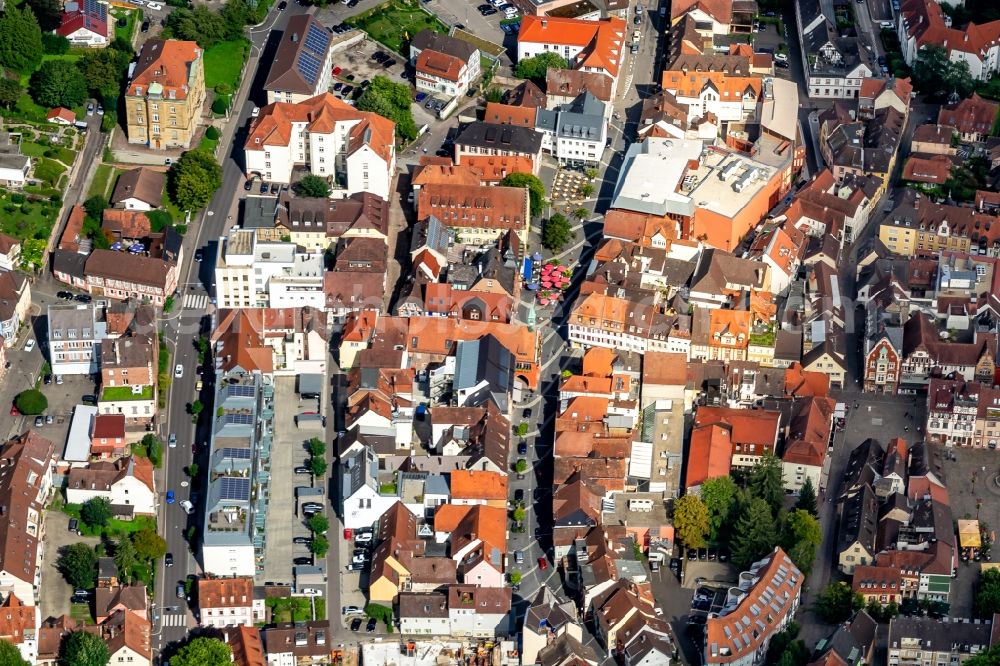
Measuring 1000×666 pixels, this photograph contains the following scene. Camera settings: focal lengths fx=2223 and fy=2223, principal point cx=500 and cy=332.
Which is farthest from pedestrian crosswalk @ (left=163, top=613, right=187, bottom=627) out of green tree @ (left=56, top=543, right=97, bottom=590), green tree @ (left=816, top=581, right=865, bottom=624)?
green tree @ (left=816, top=581, right=865, bottom=624)

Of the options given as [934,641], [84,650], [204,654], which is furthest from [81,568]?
[934,641]

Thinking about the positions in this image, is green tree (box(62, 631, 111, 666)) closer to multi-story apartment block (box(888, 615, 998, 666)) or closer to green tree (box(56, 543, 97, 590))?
green tree (box(56, 543, 97, 590))

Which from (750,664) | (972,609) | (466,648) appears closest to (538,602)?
(466,648)

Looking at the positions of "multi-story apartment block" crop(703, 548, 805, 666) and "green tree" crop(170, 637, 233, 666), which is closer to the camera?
"green tree" crop(170, 637, 233, 666)

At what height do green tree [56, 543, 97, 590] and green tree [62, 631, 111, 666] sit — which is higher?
green tree [56, 543, 97, 590]

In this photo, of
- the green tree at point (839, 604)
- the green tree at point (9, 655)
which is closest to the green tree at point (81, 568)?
the green tree at point (9, 655)

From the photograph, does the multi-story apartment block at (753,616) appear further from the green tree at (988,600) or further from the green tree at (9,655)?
the green tree at (9,655)
